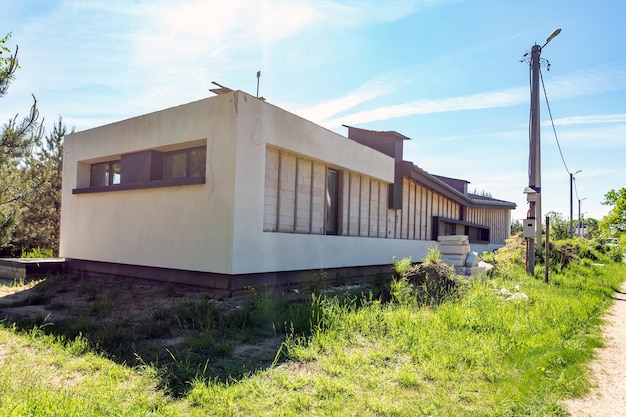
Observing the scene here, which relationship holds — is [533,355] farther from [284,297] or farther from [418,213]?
[418,213]

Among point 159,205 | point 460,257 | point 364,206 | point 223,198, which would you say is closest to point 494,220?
point 460,257

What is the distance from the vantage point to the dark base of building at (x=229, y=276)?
26.7 ft

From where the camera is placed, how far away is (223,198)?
7.94m

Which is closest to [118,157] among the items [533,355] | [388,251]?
[388,251]

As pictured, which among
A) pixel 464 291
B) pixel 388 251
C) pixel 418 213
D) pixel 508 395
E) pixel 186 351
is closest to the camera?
pixel 508 395

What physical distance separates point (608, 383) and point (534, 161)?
9481 mm

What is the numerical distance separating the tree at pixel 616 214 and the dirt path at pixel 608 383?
33.3m

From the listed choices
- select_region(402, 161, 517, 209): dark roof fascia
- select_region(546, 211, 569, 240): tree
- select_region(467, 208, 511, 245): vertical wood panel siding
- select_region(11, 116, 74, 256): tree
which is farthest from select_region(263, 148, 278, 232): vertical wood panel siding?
select_region(546, 211, 569, 240): tree

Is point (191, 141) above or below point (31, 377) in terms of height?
above

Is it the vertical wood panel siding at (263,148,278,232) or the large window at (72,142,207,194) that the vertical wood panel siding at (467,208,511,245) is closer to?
the vertical wood panel siding at (263,148,278,232)

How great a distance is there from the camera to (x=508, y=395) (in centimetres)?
364

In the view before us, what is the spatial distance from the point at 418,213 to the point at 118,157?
10.8 meters

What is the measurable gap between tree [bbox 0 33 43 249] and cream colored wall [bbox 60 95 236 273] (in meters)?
1.40

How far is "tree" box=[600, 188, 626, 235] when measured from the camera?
32.9 meters
